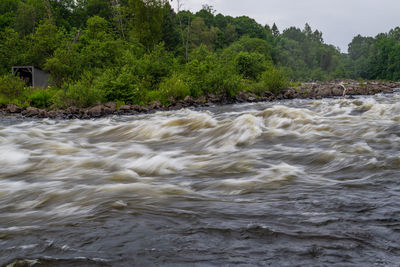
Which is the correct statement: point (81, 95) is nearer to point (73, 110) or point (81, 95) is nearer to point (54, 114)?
point (73, 110)

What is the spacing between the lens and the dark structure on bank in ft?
94.7

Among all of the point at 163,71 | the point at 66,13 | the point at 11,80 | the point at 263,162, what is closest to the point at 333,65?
the point at 66,13

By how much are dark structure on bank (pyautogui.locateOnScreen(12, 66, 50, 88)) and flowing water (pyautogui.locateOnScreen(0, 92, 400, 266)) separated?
24305 mm

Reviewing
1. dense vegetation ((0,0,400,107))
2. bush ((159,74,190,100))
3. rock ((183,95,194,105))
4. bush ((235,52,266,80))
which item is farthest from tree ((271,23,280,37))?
rock ((183,95,194,105))

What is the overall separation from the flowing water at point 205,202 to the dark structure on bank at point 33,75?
24.3 meters

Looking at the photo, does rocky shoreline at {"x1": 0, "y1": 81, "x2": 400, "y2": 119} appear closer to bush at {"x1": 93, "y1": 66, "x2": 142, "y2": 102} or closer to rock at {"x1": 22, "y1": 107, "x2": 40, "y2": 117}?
rock at {"x1": 22, "y1": 107, "x2": 40, "y2": 117}

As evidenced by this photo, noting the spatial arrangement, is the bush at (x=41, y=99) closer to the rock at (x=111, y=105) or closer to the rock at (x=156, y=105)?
the rock at (x=111, y=105)

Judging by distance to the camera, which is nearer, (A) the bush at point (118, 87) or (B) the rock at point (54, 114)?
(B) the rock at point (54, 114)

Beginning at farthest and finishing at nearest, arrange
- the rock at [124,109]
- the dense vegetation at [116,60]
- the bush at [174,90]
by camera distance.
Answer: the bush at [174,90], the dense vegetation at [116,60], the rock at [124,109]

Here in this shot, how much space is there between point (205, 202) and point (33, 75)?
29351 mm

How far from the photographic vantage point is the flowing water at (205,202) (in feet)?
7.92

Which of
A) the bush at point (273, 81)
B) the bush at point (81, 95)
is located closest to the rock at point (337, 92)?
the bush at point (273, 81)

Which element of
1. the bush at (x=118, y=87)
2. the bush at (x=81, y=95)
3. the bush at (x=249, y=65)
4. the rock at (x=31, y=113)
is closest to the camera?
the rock at (x=31, y=113)

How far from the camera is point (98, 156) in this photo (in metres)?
6.16
